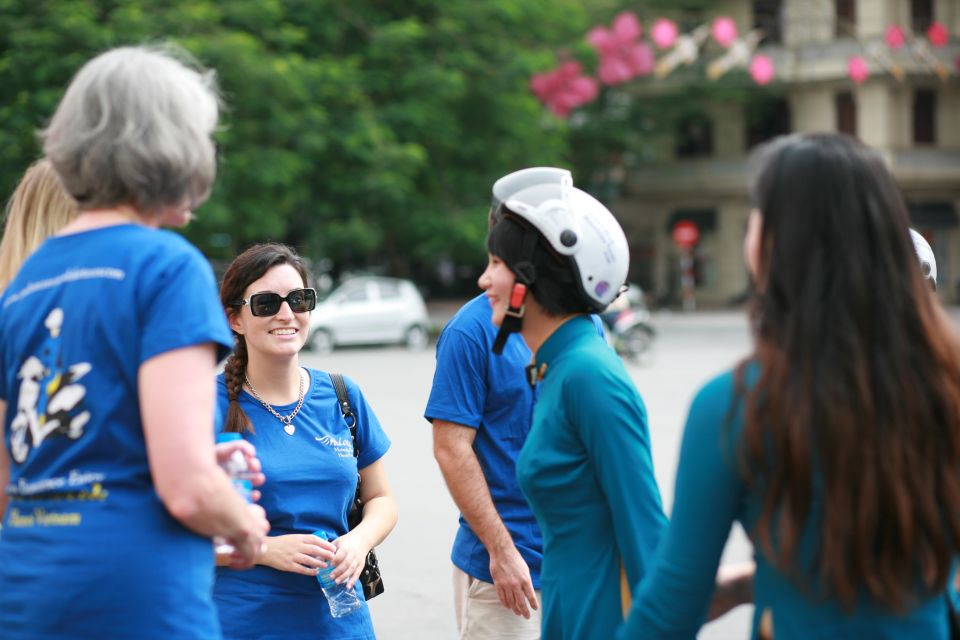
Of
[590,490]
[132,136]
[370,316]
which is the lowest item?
[370,316]

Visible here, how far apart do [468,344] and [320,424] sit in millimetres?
460

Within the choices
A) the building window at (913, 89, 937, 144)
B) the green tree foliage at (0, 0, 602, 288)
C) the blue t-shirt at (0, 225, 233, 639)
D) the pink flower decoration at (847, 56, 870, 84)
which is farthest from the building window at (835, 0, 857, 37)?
the blue t-shirt at (0, 225, 233, 639)

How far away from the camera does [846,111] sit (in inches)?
1646

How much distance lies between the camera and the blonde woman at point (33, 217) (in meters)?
2.70

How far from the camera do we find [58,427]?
6.84ft

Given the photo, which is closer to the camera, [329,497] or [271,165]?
[329,497]

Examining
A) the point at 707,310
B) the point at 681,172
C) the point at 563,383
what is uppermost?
the point at 563,383

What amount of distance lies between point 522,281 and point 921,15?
42691mm

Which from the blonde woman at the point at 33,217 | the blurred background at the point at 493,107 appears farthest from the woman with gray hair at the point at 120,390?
the blurred background at the point at 493,107

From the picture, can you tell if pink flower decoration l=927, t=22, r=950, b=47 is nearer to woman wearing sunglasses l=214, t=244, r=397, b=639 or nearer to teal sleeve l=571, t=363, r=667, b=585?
woman wearing sunglasses l=214, t=244, r=397, b=639

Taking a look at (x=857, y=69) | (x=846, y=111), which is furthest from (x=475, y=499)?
(x=846, y=111)

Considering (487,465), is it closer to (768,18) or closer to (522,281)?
(522,281)

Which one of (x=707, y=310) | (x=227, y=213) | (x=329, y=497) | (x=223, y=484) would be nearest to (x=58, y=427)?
(x=223, y=484)

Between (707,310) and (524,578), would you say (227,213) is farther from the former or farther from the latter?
(707,310)
